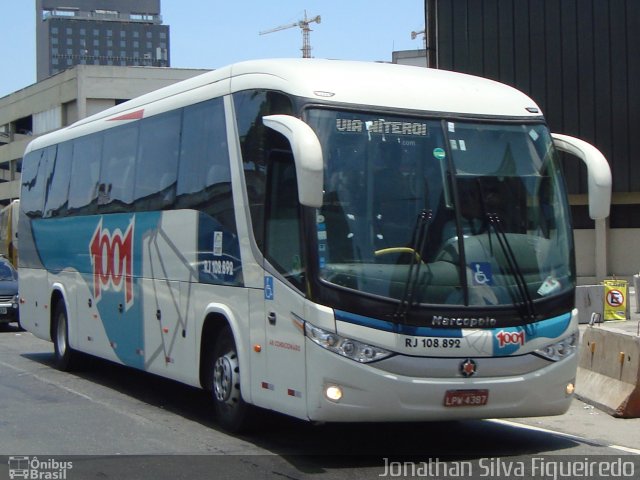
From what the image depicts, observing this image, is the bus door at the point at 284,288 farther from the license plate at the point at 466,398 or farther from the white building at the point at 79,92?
the white building at the point at 79,92

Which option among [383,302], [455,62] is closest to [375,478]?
[383,302]

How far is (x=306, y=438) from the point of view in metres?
9.59

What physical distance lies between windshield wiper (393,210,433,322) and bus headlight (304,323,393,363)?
321 millimetres

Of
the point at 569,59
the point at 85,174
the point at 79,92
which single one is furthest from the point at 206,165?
the point at 79,92

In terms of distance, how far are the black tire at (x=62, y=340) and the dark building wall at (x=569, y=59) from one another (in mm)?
26651

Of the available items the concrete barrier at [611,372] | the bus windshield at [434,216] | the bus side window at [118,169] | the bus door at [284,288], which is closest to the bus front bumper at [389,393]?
the bus door at [284,288]

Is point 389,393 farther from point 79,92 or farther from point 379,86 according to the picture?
point 79,92

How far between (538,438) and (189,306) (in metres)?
3.85

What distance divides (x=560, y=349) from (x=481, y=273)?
1.06 metres

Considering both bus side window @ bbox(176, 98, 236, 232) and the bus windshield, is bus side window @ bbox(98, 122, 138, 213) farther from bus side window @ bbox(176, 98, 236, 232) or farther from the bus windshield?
the bus windshield

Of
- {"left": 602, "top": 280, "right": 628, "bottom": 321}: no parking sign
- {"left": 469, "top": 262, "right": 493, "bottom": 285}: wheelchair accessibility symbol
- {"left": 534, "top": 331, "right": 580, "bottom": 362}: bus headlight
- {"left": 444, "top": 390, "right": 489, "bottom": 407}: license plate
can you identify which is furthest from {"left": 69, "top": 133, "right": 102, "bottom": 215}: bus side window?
{"left": 602, "top": 280, "right": 628, "bottom": 321}: no parking sign

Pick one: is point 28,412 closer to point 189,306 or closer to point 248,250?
point 189,306

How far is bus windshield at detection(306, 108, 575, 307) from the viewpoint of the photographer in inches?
317

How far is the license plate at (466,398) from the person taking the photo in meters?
8.09
